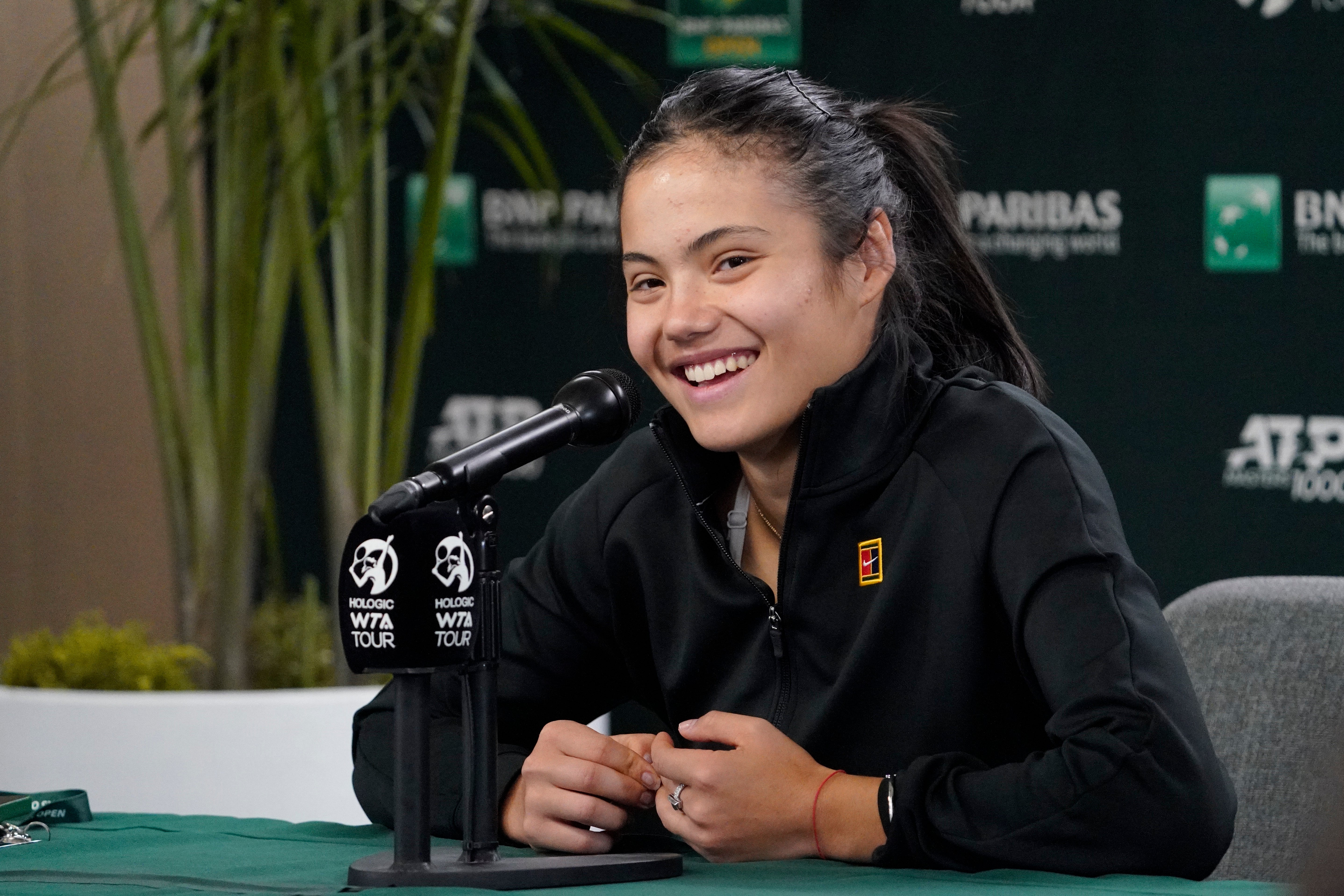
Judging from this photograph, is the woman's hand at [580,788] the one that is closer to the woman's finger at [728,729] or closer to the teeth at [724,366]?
the woman's finger at [728,729]

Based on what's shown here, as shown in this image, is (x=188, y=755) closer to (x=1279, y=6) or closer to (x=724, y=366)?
(x=724, y=366)

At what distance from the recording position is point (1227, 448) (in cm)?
313

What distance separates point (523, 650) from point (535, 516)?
6.65 feet

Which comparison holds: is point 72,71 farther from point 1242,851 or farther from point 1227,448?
point 1242,851

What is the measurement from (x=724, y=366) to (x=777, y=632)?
0.23 meters

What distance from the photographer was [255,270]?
236cm

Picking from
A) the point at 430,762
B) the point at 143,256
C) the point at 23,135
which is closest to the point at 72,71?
the point at 23,135

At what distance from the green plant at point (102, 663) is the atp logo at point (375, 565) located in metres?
1.51

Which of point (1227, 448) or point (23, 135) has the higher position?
point (23, 135)

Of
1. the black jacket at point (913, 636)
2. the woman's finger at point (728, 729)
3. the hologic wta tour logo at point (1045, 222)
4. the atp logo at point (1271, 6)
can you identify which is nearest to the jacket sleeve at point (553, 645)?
the black jacket at point (913, 636)

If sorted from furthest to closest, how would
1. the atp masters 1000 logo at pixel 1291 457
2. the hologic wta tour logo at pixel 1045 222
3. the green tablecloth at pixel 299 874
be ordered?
the hologic wta tour logo at pixel 1045 222 < the atp masters 1000 logo at pixel 1291 457 < the green tablecloth at pixel 299 874

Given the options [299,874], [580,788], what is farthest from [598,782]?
[299,874]

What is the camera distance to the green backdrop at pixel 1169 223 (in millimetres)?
3076

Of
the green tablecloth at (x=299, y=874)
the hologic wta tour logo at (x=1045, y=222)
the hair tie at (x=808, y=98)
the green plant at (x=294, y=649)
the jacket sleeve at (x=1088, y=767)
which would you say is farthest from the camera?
the hologic wta tour logo at (x=1045, y=222)
